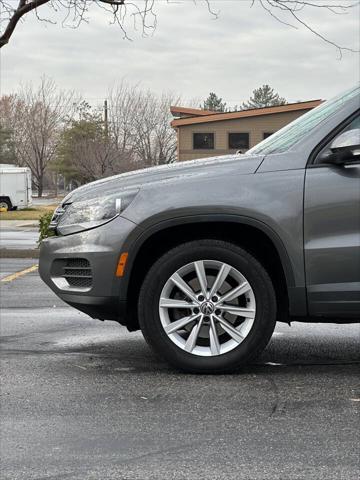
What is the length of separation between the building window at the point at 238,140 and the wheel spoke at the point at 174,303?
32301 mm

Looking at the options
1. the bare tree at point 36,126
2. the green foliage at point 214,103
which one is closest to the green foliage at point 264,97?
the green foliage at point 214,103

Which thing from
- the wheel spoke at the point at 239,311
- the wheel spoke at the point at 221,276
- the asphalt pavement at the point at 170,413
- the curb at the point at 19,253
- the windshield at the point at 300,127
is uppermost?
the windshield at the point at 300,127

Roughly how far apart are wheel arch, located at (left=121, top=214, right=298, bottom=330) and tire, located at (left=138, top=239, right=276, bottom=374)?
0.39 ft

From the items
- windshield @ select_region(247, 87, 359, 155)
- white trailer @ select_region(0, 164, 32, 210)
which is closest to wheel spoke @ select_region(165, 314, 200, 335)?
windshield @ select_region(247, 87, 359, 155)

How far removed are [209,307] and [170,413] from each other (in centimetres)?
84

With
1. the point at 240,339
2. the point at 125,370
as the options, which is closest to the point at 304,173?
the point at 240,339

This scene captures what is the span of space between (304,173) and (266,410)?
1.47 m

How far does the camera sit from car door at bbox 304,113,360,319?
436cm

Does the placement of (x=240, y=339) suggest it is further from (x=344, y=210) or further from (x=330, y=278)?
(x=344, y=210)

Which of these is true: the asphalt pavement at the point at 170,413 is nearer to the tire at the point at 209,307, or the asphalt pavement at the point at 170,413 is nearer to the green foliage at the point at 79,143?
the tire at the point at 209,307

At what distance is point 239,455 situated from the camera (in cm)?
321

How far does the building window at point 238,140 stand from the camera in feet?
119

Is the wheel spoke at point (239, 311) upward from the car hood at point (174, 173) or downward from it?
downward

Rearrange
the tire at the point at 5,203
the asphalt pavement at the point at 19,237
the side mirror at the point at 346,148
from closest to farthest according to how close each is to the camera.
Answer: the side mirror at the point at 346,148
the asphalt pavement at the point at 19,237
the tire at the point at 5,203
